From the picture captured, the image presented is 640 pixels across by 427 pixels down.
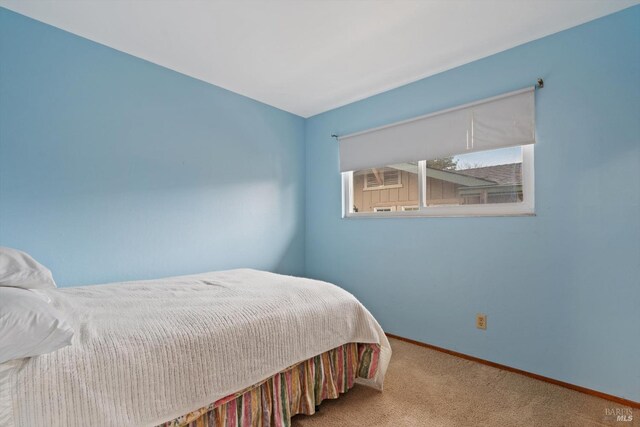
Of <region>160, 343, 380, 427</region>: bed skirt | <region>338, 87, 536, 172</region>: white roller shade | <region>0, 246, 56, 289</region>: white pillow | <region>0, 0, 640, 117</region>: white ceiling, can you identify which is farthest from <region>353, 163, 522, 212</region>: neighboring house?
<region>0, 246, 56, 289</region>: white pillow

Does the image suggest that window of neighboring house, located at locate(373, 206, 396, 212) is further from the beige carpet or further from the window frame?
the beige carpet

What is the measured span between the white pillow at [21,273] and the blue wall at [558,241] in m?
2.52

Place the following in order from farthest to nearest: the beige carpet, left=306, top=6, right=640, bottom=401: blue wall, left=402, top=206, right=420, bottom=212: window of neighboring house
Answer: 1. left=402, top=206, right=420, bottom=212: window of neighboring house
2. left=306, top=6, right=640, bottom=401: blue wall
3. the beige carpet

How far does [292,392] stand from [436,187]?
2.05 metres

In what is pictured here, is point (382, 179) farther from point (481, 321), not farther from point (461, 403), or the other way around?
point (461, 403)

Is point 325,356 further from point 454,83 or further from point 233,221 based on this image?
point 454,83

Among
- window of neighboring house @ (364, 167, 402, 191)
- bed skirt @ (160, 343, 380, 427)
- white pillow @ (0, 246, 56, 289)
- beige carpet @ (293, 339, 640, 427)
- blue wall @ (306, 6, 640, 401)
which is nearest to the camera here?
white pillow @ (0, 246, 56, 289)

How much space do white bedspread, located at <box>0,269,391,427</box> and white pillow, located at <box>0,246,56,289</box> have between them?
15cm

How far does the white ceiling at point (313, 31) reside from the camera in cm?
191

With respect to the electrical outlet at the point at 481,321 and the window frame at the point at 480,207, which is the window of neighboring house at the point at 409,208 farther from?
the electrical outlet at the point at 481,321

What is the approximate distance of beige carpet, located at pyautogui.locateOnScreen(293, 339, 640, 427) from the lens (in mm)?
1677

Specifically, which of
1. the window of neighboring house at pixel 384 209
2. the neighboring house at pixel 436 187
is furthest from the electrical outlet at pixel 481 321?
the window of neighboring house at pixel 384 209

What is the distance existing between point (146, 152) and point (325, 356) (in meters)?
2.08

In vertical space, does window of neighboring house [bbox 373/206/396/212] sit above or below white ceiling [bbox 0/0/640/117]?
below
